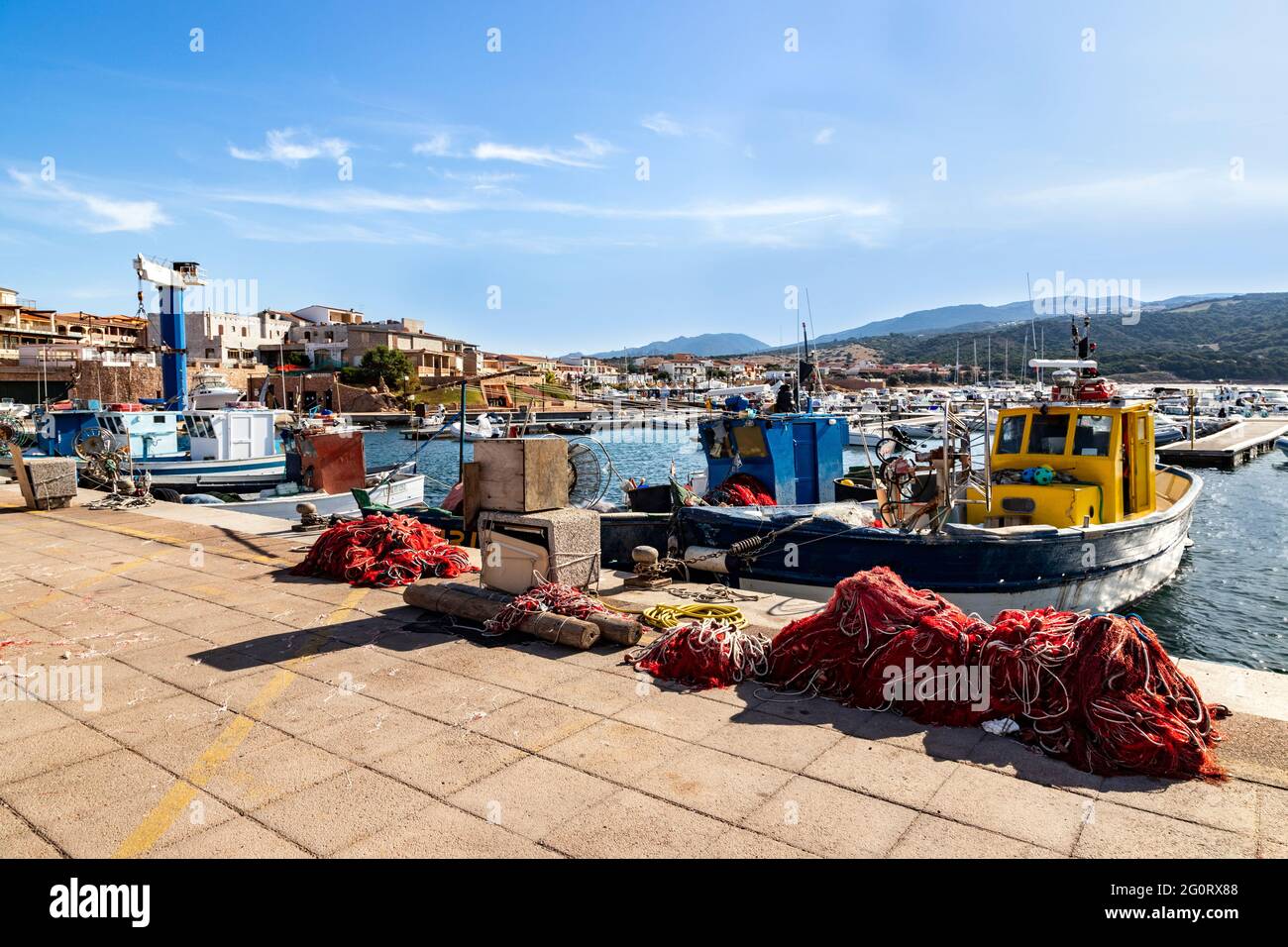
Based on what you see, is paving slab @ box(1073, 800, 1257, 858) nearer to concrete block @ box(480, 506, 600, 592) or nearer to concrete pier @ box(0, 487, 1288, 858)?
concrete pier @ box(0, 487, 1288, 858)

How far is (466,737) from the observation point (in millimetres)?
4590

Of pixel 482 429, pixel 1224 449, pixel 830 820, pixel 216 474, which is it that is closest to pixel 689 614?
pixel 830 820

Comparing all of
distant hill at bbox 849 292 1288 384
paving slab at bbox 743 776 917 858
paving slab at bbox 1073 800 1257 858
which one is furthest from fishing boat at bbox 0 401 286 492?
distant hill at bbox 849 292 1288 384

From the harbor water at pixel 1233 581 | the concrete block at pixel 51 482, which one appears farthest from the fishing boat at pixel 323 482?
the concrete block at pixel 51 482

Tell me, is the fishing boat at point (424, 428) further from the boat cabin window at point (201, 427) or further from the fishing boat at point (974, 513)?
the fishing boat at point (974, 513)

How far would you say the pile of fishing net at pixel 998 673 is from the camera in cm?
413

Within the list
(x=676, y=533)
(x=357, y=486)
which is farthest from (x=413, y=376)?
(x=676, y=533)

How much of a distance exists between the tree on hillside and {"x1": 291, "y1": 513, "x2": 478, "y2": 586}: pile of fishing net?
73.9 metres

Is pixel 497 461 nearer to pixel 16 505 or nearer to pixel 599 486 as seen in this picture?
pixel 599 486

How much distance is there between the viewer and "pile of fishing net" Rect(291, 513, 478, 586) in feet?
27.9

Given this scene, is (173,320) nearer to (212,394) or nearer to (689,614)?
(212,394)

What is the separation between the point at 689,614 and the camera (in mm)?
6781
